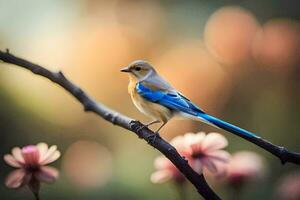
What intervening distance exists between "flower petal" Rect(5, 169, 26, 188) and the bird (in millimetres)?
234

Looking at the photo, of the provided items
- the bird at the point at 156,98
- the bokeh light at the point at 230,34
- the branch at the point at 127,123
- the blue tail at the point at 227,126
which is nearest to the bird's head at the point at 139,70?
the bird at the point at 156,98

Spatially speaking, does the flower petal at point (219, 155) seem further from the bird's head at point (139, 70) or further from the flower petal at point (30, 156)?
the bird's head at point (139, 70)

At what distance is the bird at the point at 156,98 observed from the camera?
2.13ft

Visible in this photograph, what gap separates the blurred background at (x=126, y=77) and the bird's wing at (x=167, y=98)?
0.41m

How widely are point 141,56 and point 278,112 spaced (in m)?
0.33

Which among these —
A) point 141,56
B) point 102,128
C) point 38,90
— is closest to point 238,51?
point 141,56

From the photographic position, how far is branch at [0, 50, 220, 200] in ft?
1.20

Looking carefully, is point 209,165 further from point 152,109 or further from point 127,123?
point 152,109

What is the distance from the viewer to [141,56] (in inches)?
54.1

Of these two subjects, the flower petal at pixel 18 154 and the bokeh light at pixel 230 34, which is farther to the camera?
the bokeh light at pixel 230 34

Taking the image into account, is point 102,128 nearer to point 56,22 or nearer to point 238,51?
point 56,22

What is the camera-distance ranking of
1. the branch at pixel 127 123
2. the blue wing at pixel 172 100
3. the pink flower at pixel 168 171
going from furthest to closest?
the blue wing at pixel 172 100 → the pink flower at pixel 168 171 → the branch at pixel 127 123

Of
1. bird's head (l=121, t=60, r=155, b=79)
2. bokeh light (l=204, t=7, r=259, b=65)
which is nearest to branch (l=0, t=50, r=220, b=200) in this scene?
bird's head (l=121, t=60, r=155, b=79)

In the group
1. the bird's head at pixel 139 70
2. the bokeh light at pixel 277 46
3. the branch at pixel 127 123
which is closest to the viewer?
the branch at pixel 127 123
